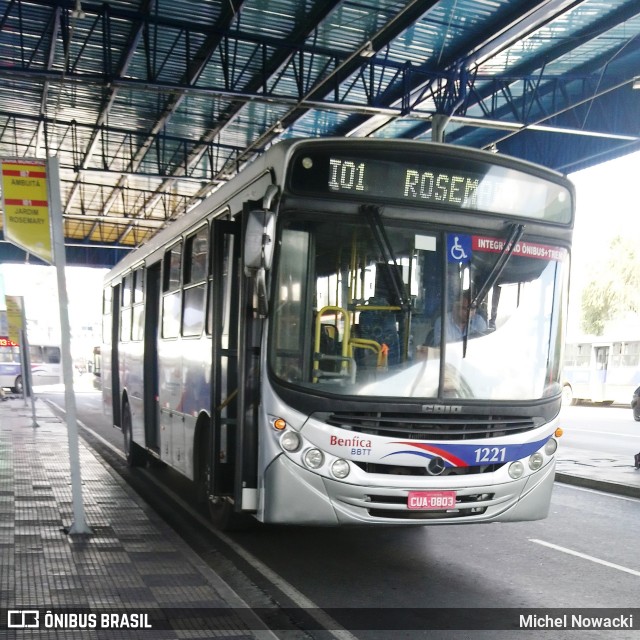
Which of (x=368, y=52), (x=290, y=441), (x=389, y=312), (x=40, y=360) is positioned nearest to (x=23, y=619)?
(x=290, y=441)

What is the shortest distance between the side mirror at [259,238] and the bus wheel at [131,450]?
23.6ft

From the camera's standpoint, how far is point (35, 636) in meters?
4.96

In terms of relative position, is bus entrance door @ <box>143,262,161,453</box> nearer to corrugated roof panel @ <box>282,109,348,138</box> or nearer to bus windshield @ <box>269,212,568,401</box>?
bus windshield @ <box>269,212,568,401</box>

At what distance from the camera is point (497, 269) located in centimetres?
689

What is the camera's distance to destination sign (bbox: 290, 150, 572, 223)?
6.71 m

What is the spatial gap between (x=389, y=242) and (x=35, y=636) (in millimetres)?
3598

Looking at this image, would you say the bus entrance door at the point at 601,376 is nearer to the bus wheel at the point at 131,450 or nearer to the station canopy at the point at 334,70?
the station canopy at the point at 334,70

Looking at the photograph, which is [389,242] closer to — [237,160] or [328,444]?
[328,444]

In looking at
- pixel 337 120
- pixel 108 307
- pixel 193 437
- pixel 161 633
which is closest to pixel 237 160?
pixel 337 120

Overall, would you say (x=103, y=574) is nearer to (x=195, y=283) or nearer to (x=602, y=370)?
(x=195, y=283)

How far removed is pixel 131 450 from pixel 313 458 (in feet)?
23.6

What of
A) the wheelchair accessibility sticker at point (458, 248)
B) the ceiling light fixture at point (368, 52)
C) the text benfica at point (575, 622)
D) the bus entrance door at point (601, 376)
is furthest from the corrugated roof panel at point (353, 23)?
the bus entrance door at point (601, 376)

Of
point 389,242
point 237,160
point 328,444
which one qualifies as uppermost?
point 237,160

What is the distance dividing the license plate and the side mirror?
1995 millimetres
